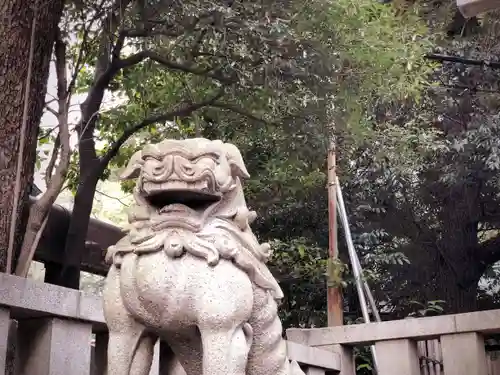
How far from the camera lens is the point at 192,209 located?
1.99 metres

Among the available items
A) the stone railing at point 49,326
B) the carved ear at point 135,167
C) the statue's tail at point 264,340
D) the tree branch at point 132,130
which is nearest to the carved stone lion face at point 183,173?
A: the carved ear at point 135,167

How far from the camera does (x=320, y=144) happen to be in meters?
4.91

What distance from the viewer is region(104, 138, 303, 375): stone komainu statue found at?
1847mm

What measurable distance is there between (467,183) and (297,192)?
105 inches

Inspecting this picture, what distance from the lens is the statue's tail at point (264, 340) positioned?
2.00 m

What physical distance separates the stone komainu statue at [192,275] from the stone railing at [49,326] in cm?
60

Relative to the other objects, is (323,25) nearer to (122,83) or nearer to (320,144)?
(320,144)

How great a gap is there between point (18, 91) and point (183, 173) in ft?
4.98

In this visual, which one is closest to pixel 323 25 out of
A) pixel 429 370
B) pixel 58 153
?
pixel 58 153

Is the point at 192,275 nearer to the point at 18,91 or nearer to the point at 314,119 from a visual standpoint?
the point at 18,91

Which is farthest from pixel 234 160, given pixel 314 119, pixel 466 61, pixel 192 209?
pixel 466 61

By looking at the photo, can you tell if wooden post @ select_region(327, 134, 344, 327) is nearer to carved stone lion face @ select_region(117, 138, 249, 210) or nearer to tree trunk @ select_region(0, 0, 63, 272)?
tree trunk @ select_region(0, 0, 63, 272)

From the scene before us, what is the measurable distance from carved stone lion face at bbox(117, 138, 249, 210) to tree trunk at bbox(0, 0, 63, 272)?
3.76ft

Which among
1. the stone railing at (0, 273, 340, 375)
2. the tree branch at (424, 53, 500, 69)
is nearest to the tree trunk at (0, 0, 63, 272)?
the stone railing at (0, 273, 340, 375)
